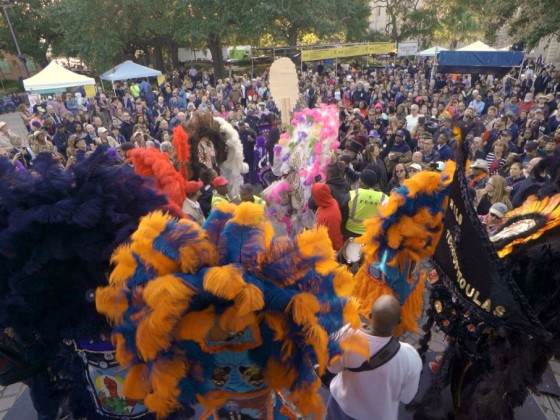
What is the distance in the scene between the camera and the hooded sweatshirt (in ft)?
14.1

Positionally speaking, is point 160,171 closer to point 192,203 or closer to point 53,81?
point 192,203

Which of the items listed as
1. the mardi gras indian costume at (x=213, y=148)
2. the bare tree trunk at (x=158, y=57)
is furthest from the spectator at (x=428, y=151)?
the bare tree trunk at (x=158, y=57)

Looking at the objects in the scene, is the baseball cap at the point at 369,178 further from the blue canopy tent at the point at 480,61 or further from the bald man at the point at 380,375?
the blue canopy tent at the point at 480,61

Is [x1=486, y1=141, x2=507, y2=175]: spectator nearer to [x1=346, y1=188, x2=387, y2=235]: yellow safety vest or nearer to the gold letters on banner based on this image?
[x1=346, y1=188, x2=387, y2=235]: yellow safety vest

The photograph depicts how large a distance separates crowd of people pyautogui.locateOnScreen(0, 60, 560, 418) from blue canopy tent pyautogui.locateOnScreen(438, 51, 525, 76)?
2.58ft

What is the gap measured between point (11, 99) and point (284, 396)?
2918cm

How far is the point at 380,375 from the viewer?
2297 millimetres

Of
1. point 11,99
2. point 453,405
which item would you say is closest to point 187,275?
point 453,405

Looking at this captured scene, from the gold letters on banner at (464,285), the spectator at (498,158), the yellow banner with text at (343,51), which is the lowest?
the spectator at (498,158)

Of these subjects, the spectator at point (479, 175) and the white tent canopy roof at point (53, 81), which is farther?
the white tent canopy roof at point (53, 81)

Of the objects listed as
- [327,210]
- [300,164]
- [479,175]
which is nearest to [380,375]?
[327,210]

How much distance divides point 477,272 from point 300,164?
347cm

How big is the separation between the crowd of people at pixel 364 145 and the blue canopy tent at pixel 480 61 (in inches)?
31.0

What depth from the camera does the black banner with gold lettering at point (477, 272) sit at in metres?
2.33
